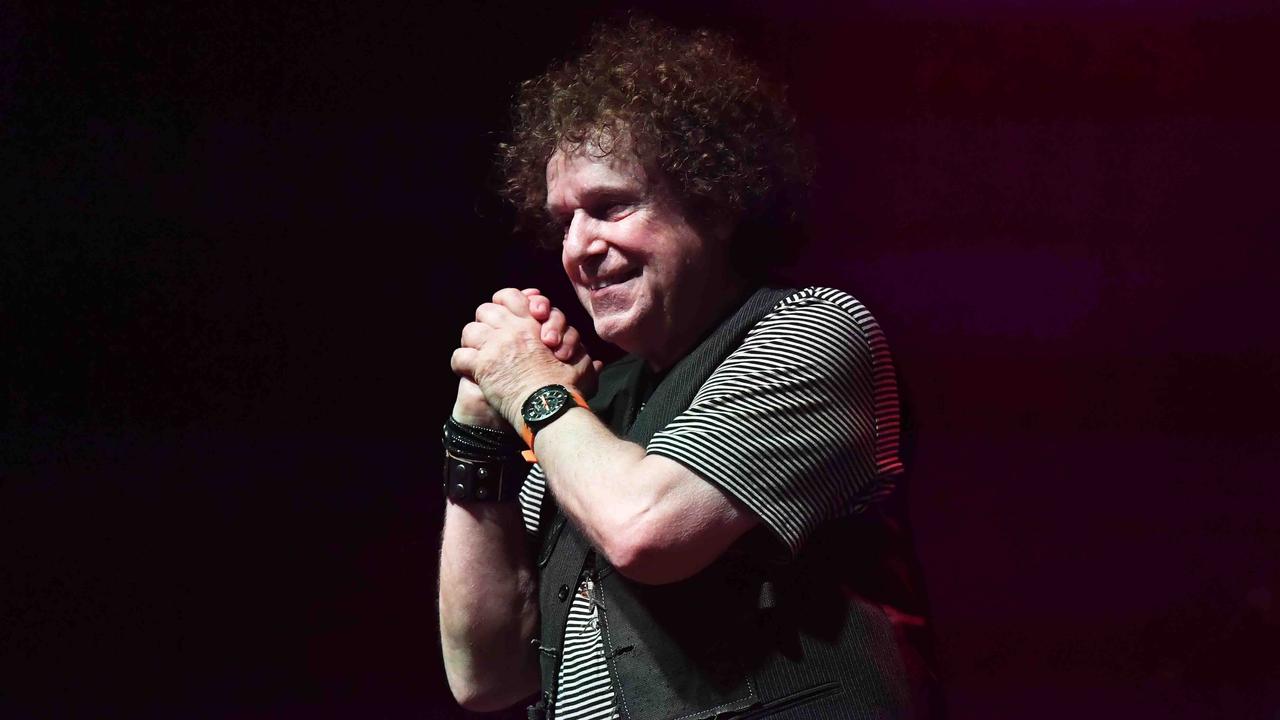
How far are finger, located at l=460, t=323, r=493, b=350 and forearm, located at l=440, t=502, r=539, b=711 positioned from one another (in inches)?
8.5

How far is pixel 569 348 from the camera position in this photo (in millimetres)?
1463

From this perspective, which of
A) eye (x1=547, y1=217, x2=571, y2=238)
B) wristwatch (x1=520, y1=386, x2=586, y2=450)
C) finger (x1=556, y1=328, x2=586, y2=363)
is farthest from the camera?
eye (x1=547, y1=217, x2=571, y2=238)

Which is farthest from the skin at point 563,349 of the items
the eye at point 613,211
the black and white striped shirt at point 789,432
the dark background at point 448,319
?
the dark background at point 448,319

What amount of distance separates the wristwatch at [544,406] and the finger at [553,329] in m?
0.11

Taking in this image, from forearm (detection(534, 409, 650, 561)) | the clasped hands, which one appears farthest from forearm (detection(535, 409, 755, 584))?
the clasped hands

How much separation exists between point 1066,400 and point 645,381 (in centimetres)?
127

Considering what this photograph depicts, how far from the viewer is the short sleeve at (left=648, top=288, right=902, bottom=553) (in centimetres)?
120

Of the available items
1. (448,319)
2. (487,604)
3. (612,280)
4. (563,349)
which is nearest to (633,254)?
(612,280)

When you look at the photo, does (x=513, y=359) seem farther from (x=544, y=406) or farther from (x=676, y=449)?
(x=676, y=449)

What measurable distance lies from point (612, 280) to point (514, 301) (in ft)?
0.42

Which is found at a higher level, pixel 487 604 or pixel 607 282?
pixel 607 282

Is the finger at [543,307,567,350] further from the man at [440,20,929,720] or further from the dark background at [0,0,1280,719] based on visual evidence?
the dark background at [0,0,1280,719]

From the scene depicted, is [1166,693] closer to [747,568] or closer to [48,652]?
[747,568]

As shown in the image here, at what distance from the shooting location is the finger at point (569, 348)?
4.78 ft
